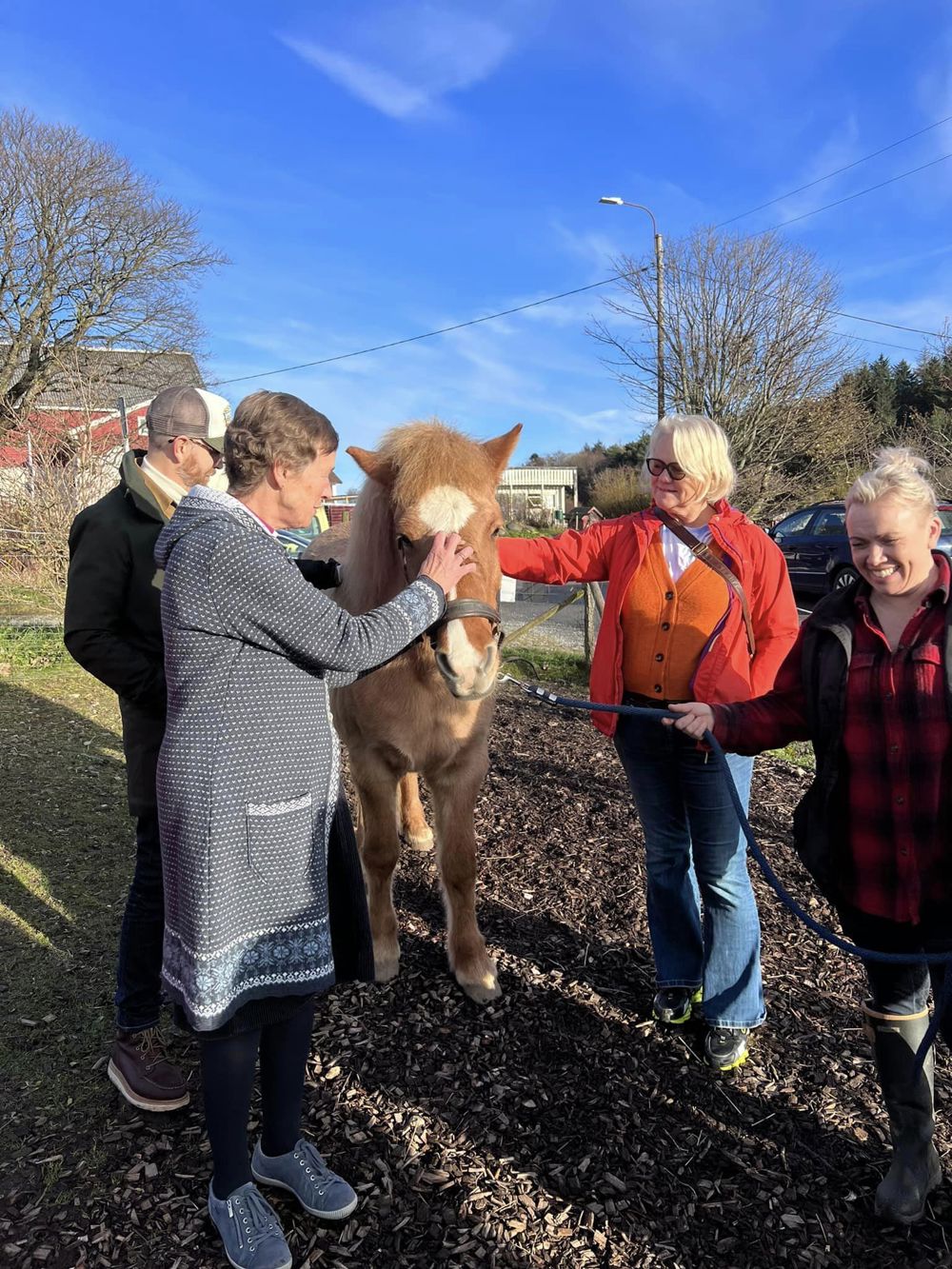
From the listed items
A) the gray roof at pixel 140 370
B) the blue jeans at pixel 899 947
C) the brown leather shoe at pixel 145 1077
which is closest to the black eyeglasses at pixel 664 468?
the blue jeans at pixel 899 947

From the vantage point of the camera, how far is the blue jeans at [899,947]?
2078 mm

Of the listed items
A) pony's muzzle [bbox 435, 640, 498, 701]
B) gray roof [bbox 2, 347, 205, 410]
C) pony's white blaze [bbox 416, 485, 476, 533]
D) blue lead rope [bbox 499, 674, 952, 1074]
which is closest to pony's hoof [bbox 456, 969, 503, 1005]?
blue lead rope [bbox 499, 674, 952, 1074]

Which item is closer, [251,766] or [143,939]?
[251,766]

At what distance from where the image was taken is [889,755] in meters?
2.01

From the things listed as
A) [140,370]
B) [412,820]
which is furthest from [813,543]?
[140,370]

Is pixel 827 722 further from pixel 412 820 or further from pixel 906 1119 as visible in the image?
pixel 412 820

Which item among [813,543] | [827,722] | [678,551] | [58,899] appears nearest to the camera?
[827,722]

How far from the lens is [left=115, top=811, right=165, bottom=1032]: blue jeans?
8.43 ft

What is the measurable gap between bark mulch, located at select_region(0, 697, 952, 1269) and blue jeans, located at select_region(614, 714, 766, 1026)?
0.77 ft

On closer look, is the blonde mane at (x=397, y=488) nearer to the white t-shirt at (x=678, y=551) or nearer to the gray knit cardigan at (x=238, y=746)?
the white t-shirt at (x=678, y=551)

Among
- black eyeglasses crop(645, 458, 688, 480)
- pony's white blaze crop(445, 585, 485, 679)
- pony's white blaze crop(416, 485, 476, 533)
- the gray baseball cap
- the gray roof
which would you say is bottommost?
pony's white blaze crop(445, 585, 485, 679)

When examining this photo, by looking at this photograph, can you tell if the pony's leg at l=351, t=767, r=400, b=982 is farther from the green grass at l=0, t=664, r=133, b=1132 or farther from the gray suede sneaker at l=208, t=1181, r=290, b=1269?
the gray suede sneaker at l=208, t=1181, r=290, b=1269

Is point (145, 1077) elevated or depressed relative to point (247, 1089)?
depressed

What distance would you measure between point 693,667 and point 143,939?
2044 millimetres
